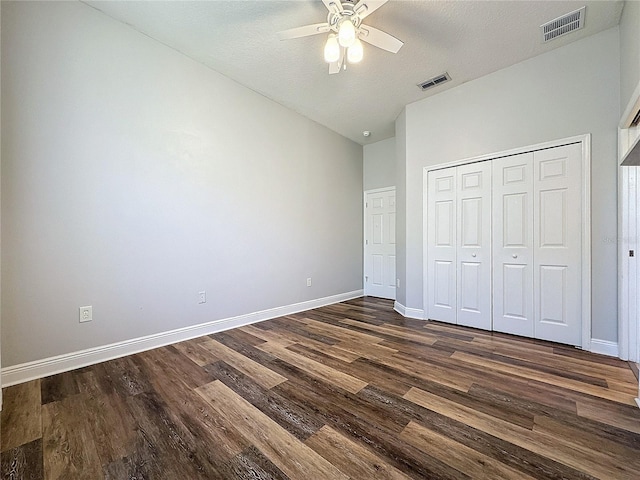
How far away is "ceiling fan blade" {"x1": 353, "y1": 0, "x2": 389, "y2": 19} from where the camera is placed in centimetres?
182

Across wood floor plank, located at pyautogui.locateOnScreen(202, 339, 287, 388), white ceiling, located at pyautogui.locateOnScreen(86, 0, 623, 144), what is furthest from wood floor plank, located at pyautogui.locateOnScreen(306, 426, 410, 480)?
white ceiling, located at pyautogui.locateOnScreen(86, 0, 623, 144)

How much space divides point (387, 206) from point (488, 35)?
277 centimetres

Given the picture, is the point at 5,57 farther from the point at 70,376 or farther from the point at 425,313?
the point at 425,313

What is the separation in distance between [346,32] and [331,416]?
251 cm

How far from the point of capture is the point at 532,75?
9.05ft

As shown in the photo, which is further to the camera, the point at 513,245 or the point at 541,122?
the point at 513,245

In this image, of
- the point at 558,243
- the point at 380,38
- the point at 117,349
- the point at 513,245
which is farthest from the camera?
the point at 513,245

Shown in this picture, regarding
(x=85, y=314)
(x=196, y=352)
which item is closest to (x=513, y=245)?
(x=196, y=352)

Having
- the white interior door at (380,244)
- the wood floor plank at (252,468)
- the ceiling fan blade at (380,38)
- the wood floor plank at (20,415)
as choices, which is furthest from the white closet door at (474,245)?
the wood floor plank at (20,415)

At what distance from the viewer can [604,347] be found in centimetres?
240

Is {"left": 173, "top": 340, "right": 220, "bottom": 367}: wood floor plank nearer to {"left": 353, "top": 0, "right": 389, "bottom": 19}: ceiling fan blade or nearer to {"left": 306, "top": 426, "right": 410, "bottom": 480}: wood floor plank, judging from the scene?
{"left": 306, "top": 426, "right": 410, "bottom": 480}: wood floor plank

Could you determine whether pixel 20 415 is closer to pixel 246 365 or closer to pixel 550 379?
pixel 246 365

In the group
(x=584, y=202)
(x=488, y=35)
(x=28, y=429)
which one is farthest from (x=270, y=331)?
(x=488, y=35)

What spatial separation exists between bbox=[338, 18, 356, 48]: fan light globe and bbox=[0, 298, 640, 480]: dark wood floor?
2.45 meters
